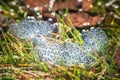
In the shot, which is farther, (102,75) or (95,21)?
(95,21)

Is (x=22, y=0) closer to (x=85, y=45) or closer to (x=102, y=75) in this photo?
(x=85, y=45)

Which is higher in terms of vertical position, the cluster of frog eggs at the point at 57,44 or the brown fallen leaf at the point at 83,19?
the brown fallen leaf at the point at 83,19

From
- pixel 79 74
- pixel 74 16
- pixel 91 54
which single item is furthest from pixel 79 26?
pixel 79 74

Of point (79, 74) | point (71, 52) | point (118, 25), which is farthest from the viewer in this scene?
point (118, 25)

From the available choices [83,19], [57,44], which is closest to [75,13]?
[83,19]

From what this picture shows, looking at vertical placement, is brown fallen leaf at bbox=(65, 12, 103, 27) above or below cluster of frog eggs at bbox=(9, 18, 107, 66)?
above

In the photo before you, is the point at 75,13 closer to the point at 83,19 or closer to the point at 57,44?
the point at 83,19

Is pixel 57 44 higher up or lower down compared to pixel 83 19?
lower down

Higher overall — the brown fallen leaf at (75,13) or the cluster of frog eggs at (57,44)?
the brown fallen leaf at (75,13)
